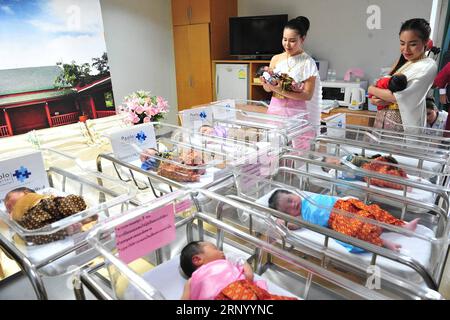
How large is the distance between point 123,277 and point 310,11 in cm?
412

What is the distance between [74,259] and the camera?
4.05ft

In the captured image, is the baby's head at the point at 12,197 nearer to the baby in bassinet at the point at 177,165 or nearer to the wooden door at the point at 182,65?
the baby in bassinet at the point at 177,165

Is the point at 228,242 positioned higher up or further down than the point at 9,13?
further down

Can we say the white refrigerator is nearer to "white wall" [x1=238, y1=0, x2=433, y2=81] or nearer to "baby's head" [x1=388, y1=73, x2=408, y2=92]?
"white wall" [x1=238, y1=0, x2=433, y2=81]

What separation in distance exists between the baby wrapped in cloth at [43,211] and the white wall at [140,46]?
3.23m

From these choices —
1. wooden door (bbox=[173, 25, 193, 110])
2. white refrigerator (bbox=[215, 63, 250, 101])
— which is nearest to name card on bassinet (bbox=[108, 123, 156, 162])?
white refrigerator (bbox=[215, 63, 250, 101])

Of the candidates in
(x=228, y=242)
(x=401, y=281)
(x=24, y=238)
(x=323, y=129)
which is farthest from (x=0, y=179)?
(x=323, y=129)

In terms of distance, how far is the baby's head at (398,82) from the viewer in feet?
6.30

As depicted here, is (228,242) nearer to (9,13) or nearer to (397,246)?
(397,246)

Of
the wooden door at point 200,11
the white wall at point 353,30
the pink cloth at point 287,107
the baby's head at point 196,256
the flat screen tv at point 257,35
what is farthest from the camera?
the wooden door at point 200,11

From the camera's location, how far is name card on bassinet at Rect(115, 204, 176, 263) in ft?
3.33

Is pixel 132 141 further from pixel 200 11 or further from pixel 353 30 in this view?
pixel 353 30
